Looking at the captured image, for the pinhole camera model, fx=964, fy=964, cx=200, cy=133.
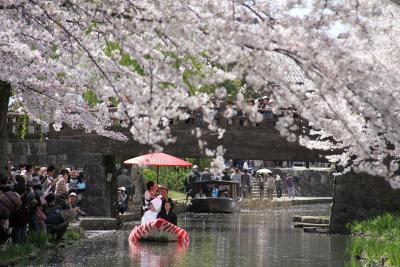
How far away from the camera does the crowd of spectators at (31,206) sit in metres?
17.4

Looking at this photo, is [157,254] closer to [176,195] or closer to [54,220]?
[54,220]

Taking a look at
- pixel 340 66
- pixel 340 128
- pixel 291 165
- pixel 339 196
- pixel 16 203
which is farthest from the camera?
pixel 291 165

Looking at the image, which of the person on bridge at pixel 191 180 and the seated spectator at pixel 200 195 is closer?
the seated spectator at pixel 200 195

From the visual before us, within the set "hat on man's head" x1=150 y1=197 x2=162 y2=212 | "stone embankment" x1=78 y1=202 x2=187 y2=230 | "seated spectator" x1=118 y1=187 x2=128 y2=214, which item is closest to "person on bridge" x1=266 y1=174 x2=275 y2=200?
"seated spectator" x1=118 y1=187 x2=128 y2=214

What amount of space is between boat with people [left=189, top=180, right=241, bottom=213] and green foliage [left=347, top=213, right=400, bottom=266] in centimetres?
1660

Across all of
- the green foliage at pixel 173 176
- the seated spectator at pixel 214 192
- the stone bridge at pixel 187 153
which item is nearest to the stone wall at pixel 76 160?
the stone bridge at pixel 187 153

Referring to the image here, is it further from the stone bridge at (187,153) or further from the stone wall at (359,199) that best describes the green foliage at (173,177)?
the stone wall at (359,199)

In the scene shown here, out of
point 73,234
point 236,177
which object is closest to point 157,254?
point 73,234

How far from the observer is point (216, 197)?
46094mm

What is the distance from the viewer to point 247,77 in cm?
817

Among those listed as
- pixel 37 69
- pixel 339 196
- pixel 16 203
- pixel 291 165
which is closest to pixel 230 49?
pixel 37 69

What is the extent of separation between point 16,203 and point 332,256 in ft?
24.0

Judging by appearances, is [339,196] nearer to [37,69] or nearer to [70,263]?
[70,263]

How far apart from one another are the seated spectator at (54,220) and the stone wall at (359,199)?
10676mm
